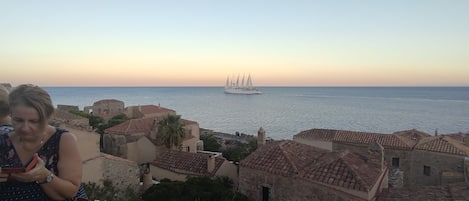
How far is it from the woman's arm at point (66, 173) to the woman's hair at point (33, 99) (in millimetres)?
232

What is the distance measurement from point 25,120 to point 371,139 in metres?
27.9

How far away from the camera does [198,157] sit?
23.7 m

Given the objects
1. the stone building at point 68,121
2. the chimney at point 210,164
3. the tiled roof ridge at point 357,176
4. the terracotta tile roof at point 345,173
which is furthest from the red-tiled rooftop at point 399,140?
the stone building at point 68,121

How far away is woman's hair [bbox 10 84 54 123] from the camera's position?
2.66m

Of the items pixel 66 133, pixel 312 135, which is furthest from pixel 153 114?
pixel 66 133

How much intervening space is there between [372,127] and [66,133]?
260 ft

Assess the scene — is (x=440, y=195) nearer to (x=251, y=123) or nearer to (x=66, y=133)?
(x=66, y=133)

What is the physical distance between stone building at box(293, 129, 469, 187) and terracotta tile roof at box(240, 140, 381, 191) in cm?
668

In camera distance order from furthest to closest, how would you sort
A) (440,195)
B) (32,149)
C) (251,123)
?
(251,123), (440,195), (32,149)

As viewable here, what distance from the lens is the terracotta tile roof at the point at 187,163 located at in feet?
72.5

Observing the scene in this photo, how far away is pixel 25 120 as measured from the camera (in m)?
2.67

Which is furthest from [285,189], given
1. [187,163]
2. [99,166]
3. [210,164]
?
[187,163]

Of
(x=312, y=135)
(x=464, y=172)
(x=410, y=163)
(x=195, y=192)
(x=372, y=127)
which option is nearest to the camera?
(x=195, y=192)

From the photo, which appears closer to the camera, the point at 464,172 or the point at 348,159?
the point at 348,159
